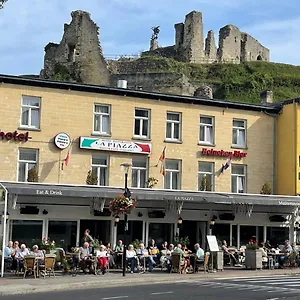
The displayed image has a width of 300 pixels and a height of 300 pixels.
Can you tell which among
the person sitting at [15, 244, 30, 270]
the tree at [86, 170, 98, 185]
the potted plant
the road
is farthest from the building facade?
the road

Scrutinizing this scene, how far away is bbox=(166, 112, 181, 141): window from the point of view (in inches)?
1339

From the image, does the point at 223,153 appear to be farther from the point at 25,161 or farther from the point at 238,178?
the point at 25,161

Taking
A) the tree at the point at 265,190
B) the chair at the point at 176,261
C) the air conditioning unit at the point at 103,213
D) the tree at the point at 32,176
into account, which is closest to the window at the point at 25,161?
the tree at the point at 32,176

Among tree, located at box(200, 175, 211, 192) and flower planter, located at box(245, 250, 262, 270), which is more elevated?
tree, located at box(200, 175, 211, 192)

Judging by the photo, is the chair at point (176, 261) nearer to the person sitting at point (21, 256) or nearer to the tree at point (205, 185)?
the person sitting at point (21, 256)

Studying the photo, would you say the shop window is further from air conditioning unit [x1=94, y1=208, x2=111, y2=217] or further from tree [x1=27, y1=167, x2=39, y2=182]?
air conditioning unit [x1=94, y1=208, x2=111, y2=217]

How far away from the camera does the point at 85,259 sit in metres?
25.5

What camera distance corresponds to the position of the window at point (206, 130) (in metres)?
34.8

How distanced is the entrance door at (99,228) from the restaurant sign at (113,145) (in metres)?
3.60

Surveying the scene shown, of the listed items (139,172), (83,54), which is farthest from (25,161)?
(83,54)

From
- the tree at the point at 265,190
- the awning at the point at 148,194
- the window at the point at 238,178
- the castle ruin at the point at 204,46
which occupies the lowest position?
the awning at the point at 148,194

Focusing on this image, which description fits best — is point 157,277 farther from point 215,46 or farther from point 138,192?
point 215,46

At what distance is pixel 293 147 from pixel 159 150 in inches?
310

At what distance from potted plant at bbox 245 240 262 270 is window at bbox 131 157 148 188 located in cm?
649
